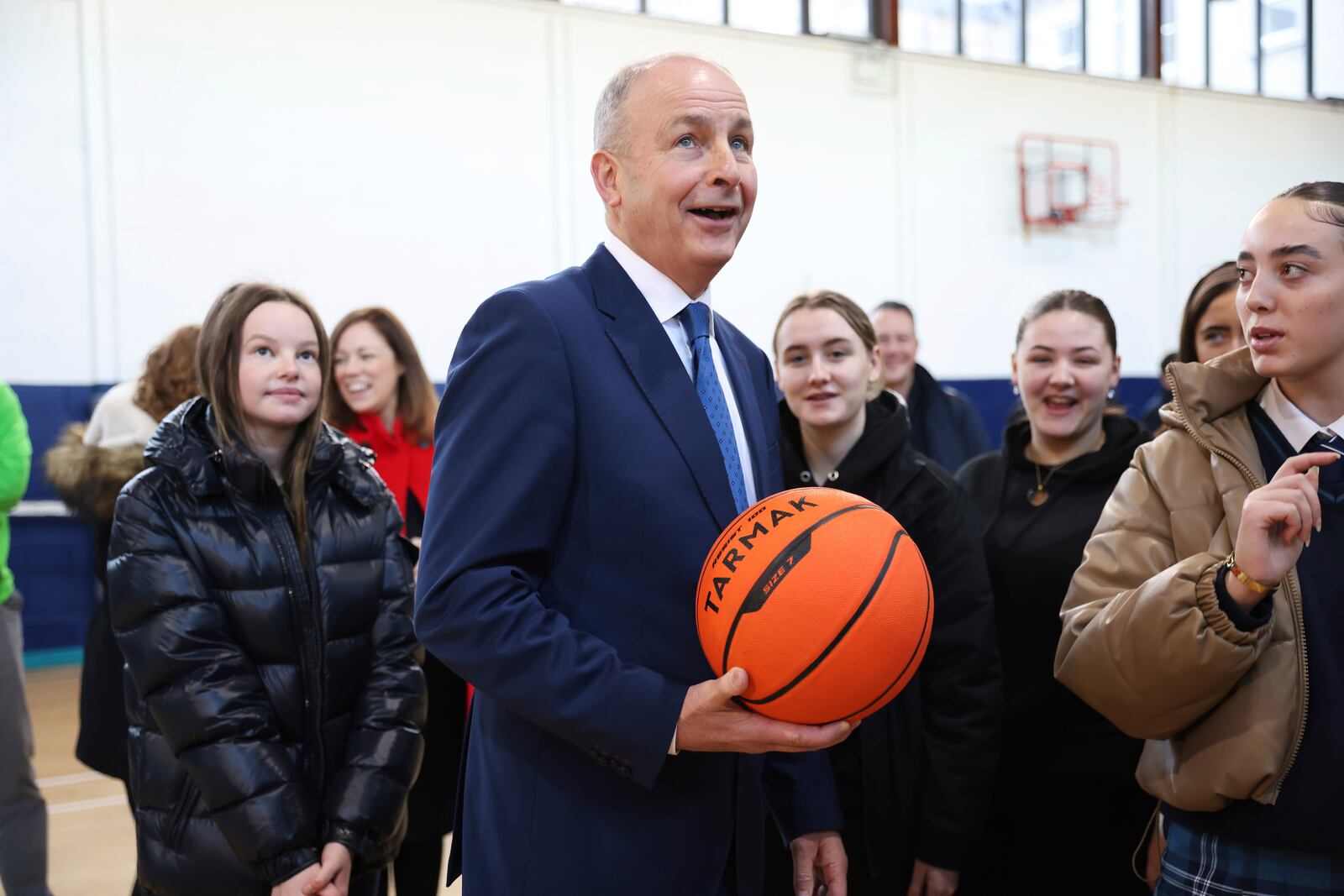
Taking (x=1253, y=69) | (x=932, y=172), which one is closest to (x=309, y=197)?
(x=932, y=172)

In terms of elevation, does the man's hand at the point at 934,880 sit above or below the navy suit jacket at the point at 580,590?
below

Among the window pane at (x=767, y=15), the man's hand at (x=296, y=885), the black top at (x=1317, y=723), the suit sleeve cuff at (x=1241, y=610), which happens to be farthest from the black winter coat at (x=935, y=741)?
the window pane at (x=767, y=15)

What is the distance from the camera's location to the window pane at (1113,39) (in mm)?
11375

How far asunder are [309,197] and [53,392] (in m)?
2.20

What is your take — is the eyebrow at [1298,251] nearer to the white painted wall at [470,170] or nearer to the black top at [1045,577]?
the black top at [1045,577]

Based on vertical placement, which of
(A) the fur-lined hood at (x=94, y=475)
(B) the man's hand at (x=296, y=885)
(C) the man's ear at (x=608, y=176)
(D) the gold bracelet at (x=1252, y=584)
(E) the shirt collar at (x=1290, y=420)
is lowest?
(B) the man's hand at (x=296, y=885)

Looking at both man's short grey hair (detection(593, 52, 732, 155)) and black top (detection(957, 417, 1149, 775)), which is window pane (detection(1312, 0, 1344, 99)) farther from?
man's short grey hair (detection(593, 52, 732, 155))

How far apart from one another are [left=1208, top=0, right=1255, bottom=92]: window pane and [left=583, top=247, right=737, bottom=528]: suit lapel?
1279cm

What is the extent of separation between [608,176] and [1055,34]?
36.7ft

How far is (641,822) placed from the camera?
145 cm

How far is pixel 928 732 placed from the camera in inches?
88.1

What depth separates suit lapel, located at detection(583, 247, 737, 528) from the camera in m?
1.47

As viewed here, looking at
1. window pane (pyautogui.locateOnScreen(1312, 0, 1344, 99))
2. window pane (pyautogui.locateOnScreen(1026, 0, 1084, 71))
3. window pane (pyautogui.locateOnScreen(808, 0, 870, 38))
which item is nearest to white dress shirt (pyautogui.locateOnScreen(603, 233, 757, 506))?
window pane (pyautogui.locateOnScreen(808, 0, 870, 38))

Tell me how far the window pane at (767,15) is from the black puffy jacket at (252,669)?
842 cm
